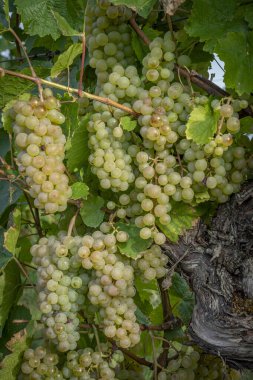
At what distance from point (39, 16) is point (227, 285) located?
833 mm

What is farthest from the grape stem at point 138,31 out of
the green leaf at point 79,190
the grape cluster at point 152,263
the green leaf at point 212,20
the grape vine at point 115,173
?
the grape cluster at point 152,263

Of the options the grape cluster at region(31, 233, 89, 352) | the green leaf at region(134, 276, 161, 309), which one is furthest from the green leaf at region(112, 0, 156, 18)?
the green leaf at region(134, 276, 161, 309)

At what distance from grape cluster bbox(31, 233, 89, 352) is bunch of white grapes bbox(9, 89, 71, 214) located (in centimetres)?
12

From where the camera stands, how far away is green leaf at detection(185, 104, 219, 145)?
124 cm

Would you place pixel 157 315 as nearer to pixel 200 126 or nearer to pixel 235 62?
Answer: pixel 200 126

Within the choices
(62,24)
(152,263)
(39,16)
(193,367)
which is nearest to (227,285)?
(152,263)

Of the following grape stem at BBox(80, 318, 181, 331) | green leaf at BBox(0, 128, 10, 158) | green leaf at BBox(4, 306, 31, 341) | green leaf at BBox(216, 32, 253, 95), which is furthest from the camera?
green leaf at BBox(0, 128, 10, 158)

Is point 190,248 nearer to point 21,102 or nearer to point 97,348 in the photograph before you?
point 97,348

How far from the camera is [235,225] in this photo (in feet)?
4.35

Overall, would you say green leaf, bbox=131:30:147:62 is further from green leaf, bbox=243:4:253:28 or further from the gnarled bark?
the gnarled bark

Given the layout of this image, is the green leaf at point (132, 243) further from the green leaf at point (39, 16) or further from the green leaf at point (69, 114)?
the green leaf at point (39, 16)

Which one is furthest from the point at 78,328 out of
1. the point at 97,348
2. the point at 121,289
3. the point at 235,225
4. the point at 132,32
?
the point at 132,32

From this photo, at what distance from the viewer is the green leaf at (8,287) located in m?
1.61

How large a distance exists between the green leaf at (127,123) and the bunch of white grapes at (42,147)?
136mm
